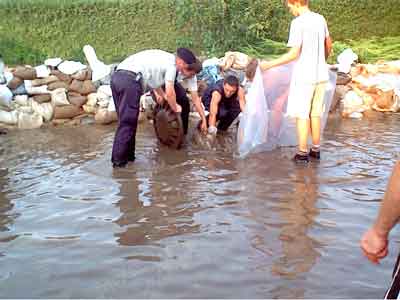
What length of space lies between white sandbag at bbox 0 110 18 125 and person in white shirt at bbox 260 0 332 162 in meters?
3.78

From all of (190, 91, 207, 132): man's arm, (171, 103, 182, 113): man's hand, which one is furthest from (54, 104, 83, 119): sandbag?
(171, 103, 182, 113): man's hand

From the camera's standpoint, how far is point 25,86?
26.3 feet

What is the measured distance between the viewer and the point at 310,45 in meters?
5.23

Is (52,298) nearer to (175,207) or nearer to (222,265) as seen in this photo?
(222,265)

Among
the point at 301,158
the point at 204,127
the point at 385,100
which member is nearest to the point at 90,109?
the point at 204,127

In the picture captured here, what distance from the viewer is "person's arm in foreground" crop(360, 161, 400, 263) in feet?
5.98

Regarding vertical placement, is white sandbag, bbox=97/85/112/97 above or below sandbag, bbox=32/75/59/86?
below

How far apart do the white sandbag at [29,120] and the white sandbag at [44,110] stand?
0.10m

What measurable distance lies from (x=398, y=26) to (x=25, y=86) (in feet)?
25.2

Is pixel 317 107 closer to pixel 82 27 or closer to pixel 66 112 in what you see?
pixel 66 112

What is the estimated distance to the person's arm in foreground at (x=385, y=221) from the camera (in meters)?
1.82

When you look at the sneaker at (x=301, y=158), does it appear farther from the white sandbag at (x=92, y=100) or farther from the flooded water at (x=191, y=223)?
the white sandbag at (x=92, y=100)

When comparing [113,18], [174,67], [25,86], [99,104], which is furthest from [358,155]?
[113,18]

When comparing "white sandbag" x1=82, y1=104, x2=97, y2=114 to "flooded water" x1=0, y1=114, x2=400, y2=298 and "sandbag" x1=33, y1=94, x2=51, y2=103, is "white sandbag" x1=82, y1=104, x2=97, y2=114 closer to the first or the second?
"sandbag" x1=33, y1=94, x2=51, y2=103
